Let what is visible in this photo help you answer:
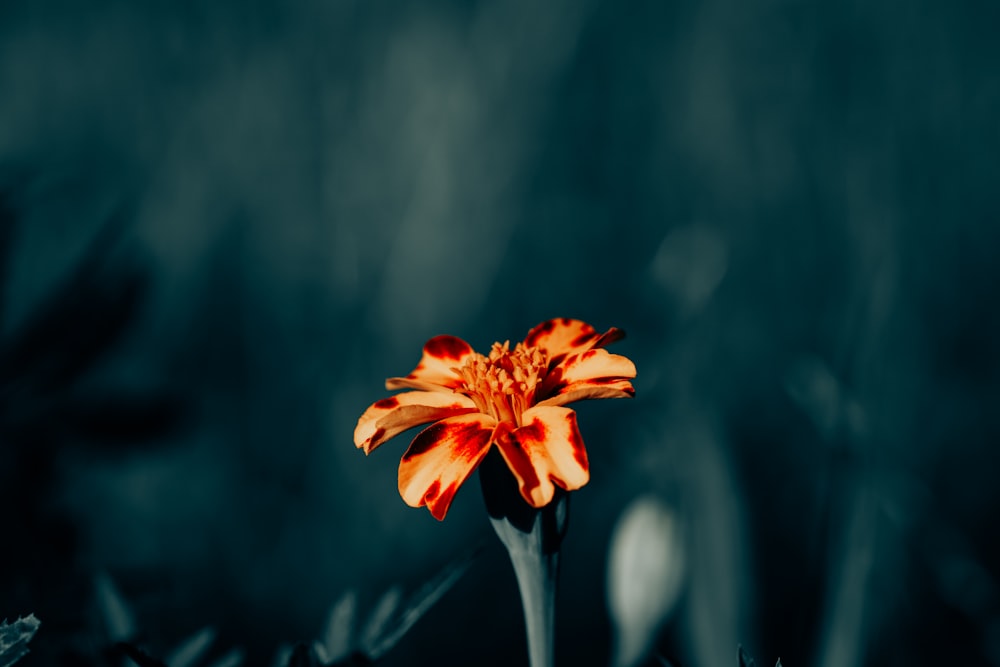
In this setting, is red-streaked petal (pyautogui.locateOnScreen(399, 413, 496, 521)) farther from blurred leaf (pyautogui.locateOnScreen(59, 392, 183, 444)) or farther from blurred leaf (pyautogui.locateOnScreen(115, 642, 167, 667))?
blurred leaf (pyautogui.locateOnScreen(59, 392, 183, 444))

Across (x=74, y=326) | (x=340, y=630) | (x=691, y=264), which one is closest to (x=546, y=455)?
(x=340, y=630)

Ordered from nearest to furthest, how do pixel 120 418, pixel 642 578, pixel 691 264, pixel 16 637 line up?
1. pixel 16 637
2. pixel 642 578
3. pixel 120 418
4. pixel 691 264

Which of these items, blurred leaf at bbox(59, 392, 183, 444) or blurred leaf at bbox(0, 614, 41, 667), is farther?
blurred leaf at bbox(59, 392, 183, 444)

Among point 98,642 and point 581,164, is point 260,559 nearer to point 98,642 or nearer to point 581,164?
point 98,642

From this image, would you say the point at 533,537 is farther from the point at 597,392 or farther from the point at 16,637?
the point at 16,637

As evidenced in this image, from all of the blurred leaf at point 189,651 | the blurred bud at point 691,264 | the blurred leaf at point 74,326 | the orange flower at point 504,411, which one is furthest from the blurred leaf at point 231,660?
the blurred bud at point 691,264

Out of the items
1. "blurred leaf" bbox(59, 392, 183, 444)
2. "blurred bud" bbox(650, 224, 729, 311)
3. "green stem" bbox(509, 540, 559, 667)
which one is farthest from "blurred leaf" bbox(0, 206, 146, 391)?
"blurred bud" bbox(650, 224, 729, 311)

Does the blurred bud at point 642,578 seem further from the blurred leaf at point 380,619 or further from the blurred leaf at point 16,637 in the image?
the blurred leaf at point 16,637
